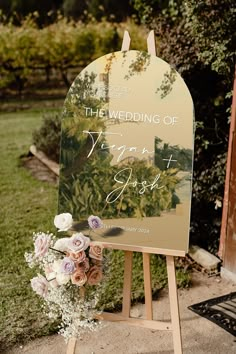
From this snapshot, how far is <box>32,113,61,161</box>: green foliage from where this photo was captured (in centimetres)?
693

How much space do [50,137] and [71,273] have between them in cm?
453

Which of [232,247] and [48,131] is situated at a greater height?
[48,131]

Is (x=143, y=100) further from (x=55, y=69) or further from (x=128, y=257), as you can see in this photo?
(x=55, y=69)

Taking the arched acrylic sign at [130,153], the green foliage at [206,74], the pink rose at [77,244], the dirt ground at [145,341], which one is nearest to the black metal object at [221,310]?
the dirt ground at [145,341]

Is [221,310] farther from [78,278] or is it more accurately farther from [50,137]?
[50,137]

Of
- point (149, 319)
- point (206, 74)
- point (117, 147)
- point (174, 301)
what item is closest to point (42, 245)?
point (117, 147)

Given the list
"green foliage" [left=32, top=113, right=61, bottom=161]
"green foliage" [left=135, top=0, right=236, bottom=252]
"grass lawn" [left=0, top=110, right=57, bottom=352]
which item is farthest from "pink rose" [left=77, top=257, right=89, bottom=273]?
"green foliage" [left=32, top=113, right=61, bottom=161]

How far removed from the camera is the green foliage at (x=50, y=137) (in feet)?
22.7

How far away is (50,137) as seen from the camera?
695cm

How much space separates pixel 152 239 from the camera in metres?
2.80

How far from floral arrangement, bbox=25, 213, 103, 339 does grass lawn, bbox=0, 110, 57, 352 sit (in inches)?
30.1

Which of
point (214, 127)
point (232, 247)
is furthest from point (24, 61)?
point (232, 247)

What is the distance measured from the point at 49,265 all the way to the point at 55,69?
28.4 feet

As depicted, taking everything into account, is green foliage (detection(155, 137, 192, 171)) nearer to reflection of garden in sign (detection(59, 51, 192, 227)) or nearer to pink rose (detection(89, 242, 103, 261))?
reflection of garden in sign (detection(59, 51, 192, 227))
